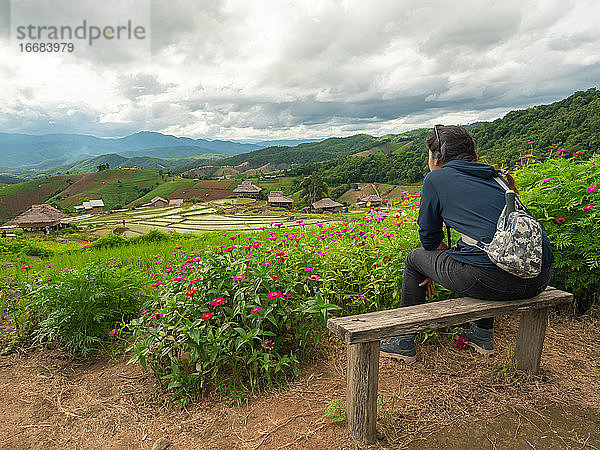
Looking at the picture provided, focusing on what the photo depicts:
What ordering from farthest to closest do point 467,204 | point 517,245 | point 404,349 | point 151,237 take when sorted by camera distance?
1. point 151,237
2. point 404,349
3. point 467,204
4. point 517,245

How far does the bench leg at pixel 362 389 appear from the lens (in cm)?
173

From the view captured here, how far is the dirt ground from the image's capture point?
1.87 metres

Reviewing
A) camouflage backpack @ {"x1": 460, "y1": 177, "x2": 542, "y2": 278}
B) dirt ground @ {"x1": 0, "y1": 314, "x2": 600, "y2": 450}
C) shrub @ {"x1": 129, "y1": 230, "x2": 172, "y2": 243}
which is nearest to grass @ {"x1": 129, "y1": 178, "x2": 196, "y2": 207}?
shrub @ {"x1": 129, "y1": 230, "x2": 172, "y2": 243}

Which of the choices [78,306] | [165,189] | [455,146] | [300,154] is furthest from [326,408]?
[300,154]

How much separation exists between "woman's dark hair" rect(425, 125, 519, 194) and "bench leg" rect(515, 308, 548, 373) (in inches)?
34.3

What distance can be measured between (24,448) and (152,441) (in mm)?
701

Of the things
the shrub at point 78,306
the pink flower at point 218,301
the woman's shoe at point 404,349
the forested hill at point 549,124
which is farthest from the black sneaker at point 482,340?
the forested hill at point 549,124

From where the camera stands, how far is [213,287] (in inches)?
96.4

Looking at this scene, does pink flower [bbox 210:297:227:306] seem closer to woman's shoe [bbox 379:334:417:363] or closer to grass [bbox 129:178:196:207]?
woman's shoe [bbox 379:334:417:363]

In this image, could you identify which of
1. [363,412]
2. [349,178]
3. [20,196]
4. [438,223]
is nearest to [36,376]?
[363,412]

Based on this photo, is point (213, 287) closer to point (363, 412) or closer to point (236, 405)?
point (236, 405)

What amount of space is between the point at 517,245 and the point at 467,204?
1.12 ft

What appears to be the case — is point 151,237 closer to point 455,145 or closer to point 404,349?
point 404,349

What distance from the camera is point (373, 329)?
1682mm
